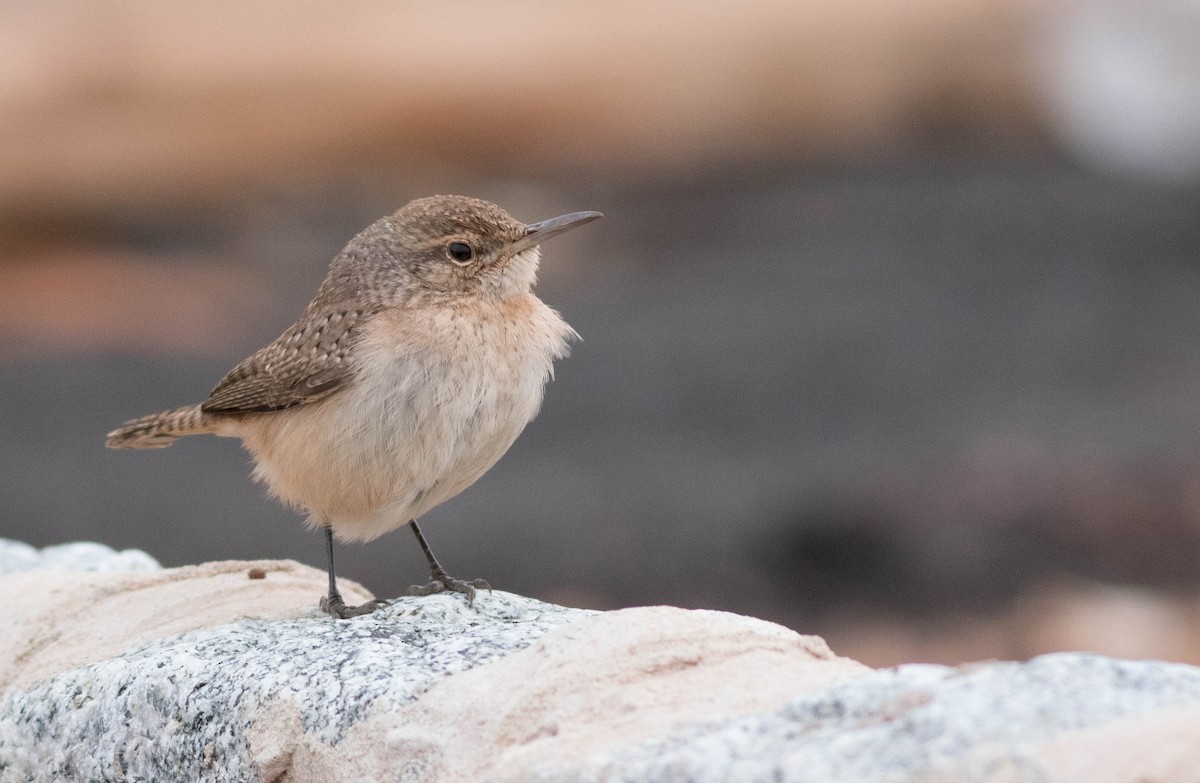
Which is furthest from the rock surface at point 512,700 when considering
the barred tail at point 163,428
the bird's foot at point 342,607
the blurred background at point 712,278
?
the blurred background at point 712,278

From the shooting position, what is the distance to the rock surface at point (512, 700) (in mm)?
2449

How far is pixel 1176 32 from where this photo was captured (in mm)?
15164

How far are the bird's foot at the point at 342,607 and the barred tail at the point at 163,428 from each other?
1.07 metres

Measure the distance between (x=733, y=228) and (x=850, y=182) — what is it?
1.77 m

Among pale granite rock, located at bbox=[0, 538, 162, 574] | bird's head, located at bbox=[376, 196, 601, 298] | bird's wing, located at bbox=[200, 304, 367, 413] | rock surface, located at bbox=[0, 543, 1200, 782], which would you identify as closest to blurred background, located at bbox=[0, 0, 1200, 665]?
pale granite rock, located at bbox=[0, 538, 162, 574]

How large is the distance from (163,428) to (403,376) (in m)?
1.55

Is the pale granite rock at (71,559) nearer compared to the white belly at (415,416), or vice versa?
the white belly at (415,416)

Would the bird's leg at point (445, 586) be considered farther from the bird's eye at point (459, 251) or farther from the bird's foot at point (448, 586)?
the bird's eye at point (459, 251)

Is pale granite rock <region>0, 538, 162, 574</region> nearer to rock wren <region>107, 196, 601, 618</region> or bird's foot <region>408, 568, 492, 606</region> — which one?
rock wren <region>107, 196, 601, 618</region>

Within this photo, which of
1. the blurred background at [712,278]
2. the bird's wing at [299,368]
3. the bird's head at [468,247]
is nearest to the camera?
the bird's wing at [299,368]

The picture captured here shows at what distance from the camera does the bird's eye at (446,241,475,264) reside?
4.81 metres

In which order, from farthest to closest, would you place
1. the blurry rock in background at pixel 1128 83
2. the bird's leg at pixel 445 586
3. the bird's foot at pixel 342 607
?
the blurry rock in background at pixel 1128 83
the bird's leg at pixel 445 586
the bird's foot at pixel 342 607

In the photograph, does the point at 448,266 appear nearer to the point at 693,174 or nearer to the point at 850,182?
the point at 693,174

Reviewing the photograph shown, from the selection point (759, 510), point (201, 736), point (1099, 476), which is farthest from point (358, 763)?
point (1099, 476)
